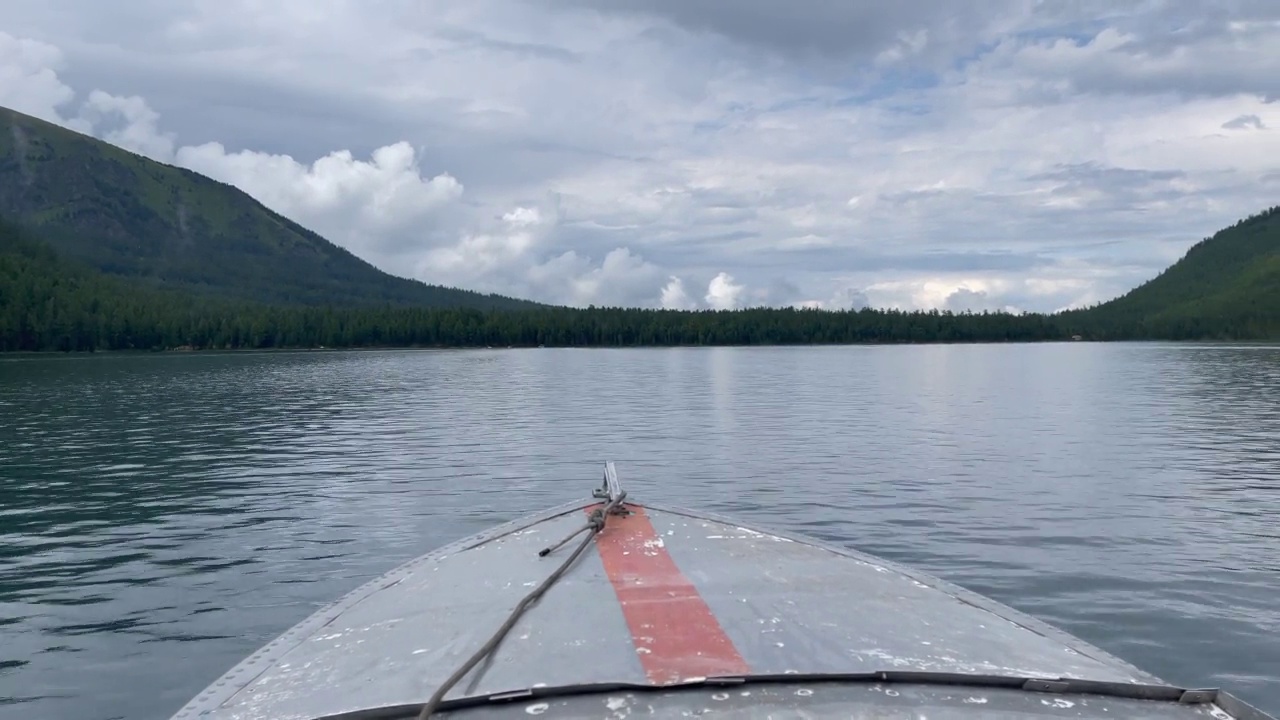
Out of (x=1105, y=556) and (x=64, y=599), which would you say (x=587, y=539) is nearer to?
(x=64, y=599)

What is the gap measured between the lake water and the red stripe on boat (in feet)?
16.6

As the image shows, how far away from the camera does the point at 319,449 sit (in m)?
33.7

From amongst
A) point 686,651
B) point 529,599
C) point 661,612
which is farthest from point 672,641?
point 529,599

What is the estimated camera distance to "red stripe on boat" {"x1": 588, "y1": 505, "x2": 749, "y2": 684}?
614 cm

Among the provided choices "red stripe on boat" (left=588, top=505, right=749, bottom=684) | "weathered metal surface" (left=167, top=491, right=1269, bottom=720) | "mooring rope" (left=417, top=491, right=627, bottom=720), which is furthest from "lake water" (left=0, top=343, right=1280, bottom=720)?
"red stripe on boat" (left=588, top=505, right=749, bottom=684)

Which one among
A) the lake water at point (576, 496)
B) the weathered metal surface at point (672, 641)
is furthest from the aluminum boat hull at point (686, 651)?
the lake water at point (576, 496)

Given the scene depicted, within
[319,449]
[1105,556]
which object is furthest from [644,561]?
[319,449]

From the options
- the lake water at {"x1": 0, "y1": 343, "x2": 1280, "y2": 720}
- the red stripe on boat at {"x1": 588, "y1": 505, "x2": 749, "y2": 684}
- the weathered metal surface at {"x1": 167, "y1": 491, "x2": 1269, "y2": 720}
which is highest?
the red stripe on boat at {"x1": 588, "y1": 505, "x2": 749, "y2": 684}

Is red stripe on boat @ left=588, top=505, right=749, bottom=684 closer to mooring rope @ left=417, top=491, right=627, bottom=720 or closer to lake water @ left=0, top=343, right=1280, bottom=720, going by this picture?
mooring rope @ left=417, top=491, right=627, bottom=720

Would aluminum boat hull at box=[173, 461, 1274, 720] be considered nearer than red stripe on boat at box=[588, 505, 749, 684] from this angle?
Yes

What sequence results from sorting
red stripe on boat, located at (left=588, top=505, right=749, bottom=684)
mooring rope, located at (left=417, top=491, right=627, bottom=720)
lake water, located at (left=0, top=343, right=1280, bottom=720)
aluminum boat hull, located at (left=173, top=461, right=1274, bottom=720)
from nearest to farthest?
mooring rope, located at (left=417, top=491, right=627, bottom=720) < aluminum boat hull, located at (left=173, top=461, right=1274, bottom=720) < red stripe on boat, located at (left=588, top=505, right=749, bottom=684) < lake water, located at (left=0, top=343, right=1280, bottom=720)

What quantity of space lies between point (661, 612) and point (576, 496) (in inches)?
661

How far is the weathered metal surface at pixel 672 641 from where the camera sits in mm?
5852

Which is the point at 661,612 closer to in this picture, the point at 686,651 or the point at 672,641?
the point at 672,641
